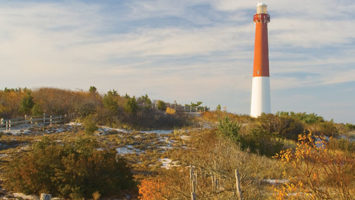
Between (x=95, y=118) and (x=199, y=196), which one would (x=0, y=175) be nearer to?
(x=199, y=196)

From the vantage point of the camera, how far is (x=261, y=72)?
31656 mm

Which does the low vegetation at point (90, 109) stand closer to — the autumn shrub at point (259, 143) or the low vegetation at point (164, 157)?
the low vegetation at point (164, 157)

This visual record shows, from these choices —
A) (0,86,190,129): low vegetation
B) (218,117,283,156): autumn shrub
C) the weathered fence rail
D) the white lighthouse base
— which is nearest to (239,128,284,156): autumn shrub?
(218,117,283,156): autumn shrub

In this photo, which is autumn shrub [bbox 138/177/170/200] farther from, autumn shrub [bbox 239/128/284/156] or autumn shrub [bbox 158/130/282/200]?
autumn shrub [bbox 239/128/284/156]

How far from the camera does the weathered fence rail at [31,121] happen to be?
74.3 ft

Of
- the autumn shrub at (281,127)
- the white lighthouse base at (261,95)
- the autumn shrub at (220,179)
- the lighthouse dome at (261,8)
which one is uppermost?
the lighthouse dome at (261,8)

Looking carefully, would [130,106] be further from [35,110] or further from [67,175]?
[67,175]

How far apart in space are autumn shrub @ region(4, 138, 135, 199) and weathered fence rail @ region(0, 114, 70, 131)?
1397cm

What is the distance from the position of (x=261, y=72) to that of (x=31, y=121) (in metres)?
22.0

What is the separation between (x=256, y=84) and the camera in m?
32.0

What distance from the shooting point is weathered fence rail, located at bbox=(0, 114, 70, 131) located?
22.6 m

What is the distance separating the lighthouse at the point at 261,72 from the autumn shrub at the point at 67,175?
78.2 ft

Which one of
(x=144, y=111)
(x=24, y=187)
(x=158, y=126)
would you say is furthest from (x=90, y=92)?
(x=24, y=187)

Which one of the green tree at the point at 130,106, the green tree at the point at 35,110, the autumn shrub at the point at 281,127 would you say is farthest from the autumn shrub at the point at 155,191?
the green tree at the point at 35,110
